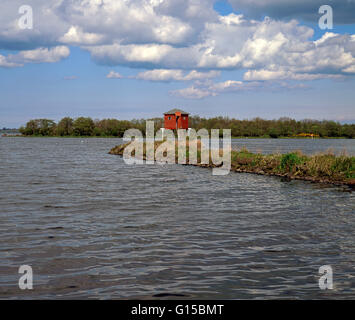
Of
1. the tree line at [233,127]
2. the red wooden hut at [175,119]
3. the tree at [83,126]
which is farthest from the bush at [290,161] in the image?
the tree at [83,126]

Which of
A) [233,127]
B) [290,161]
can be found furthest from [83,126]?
[290,161]

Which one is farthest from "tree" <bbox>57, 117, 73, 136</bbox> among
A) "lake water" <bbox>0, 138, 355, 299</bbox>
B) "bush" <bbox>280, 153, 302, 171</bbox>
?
"lake water" <bbox>0, 138, 355, 299</bbox>

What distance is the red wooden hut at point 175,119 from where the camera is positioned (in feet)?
275

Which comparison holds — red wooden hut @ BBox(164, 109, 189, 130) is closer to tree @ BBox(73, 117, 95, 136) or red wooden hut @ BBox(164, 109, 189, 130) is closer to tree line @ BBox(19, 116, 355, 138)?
tree line @ BBox(19, 116, 355, 138)

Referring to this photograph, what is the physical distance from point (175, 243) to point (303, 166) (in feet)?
73.8

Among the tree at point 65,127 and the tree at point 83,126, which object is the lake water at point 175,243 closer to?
the tree at point 83,126

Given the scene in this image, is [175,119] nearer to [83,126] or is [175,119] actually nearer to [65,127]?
[83,126]

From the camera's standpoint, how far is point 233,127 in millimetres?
181125

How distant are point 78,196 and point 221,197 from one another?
313 inches

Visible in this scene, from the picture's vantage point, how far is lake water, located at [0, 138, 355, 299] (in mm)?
8492

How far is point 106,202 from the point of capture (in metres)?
19.2

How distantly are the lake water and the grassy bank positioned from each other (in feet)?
21.1
